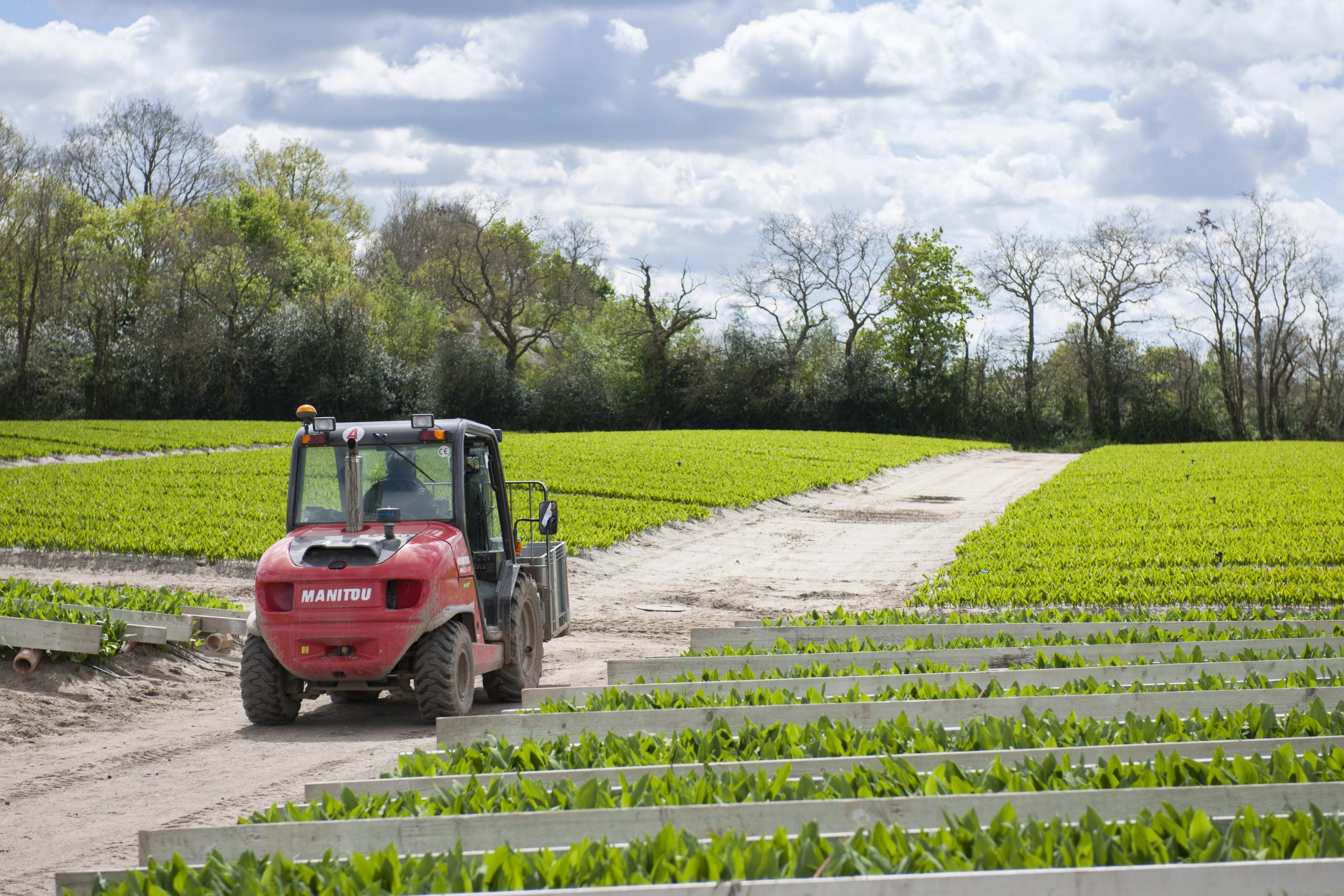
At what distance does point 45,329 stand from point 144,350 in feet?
14.5

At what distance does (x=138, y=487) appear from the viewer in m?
24.1

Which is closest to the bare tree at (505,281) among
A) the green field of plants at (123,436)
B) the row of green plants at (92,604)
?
the green field of plants at (123,436)

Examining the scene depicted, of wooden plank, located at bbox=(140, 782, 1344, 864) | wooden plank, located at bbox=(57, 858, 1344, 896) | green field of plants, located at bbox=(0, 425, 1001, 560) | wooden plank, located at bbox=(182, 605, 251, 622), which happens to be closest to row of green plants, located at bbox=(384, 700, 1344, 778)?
wooden plank, located at bbox=(140, 782, 1344, 864)

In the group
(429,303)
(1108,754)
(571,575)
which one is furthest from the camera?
(429,303)

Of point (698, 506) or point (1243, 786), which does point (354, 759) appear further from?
point (698, 506)

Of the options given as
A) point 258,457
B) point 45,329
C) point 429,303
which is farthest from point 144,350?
point 258,457

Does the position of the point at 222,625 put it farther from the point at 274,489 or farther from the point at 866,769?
the point at 274,489

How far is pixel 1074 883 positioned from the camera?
3.29 metres

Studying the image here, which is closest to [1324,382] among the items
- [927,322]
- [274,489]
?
[927,322]

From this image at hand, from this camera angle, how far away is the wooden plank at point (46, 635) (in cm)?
941

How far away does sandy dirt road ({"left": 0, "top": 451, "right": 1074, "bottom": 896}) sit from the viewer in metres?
6.37

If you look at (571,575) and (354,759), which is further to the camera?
(571,575)

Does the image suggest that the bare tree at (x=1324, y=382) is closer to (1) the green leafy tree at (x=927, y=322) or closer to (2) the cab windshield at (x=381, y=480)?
(1) the green leafy tree at (x=927, y=322)

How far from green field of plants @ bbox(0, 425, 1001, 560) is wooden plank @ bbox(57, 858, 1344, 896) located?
1481 centimetres
